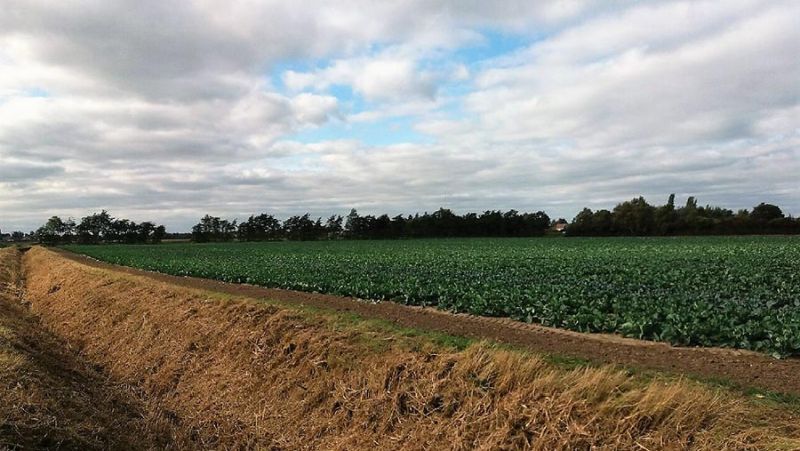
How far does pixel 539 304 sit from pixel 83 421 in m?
11.1

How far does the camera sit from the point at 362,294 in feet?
65.7

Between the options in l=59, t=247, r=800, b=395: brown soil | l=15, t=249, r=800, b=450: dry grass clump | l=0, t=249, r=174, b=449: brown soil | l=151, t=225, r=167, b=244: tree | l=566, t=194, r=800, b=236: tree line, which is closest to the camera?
l=15, t=249, r=800, b=450: dry grass clump

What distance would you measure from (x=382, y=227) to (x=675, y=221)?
7372 cm

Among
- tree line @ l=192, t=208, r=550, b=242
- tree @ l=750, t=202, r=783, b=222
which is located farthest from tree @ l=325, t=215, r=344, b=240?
tree @ l=750, t=202, r=783, b=222

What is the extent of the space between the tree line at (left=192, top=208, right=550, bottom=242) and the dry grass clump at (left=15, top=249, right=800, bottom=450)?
409 ft

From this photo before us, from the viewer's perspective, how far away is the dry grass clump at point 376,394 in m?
5.57

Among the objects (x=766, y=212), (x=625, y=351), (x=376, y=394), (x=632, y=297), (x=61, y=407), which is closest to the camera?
(x=376, y=394)

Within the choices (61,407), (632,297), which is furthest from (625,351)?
(61,407)

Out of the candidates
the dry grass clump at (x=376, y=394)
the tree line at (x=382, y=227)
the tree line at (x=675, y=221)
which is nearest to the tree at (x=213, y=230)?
the tree line at (x=382, y=227)

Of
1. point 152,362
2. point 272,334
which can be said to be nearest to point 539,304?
point 272,334

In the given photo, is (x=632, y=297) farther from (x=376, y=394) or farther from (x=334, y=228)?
(x=334, y=228)

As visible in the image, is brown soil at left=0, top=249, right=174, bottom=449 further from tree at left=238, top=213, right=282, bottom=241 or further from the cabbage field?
tree at left=238, top=213, right=282, bottom=241

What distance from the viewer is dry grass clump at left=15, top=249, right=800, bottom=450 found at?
18.3 feet

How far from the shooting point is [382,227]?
143250 mm
